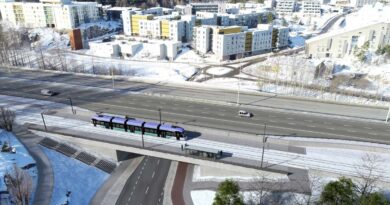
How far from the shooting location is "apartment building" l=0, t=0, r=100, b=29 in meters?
133

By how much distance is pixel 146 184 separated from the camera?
37.3 m

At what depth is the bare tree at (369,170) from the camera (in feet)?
101

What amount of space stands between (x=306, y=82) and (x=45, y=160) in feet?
201

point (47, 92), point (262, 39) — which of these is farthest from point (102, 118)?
point (262, 39)

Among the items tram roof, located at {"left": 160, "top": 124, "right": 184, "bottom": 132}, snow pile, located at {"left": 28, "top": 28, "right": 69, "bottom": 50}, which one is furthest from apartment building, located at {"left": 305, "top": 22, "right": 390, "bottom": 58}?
snow pile, located at {"left": 28, "top": 28, "right": 69, "bottom": 50}

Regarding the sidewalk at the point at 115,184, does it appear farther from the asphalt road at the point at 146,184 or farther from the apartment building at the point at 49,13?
the apartment building at the point at 49,13

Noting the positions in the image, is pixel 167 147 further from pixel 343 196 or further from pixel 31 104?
pixel 31 104

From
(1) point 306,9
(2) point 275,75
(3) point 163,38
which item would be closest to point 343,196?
(2) point 275,75

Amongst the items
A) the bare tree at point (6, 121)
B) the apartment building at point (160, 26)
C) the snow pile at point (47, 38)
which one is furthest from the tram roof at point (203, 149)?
the snow pile at point (47, 38)

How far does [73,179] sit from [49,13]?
4962 inches

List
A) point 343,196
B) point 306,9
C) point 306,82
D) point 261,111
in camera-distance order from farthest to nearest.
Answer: point 306,9 → point 306,82 → point 261,111 → point 343,196

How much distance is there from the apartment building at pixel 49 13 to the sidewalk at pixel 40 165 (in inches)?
4117

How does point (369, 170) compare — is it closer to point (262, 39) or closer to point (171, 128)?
point (171, 128)

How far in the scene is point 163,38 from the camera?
12281cm
